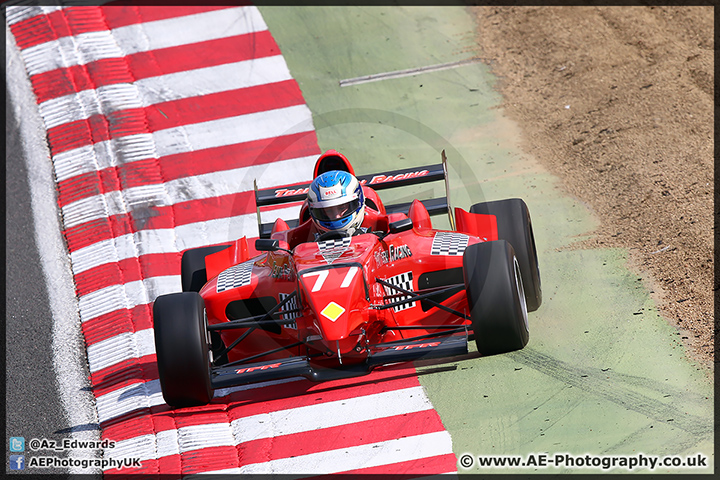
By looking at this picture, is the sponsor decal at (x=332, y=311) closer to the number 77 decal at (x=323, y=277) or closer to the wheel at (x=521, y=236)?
the number 77 decal at (x=323, y=277)

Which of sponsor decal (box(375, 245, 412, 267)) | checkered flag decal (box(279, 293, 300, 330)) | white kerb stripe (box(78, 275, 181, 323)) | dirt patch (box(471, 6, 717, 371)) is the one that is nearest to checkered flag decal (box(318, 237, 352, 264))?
sponsor decal (box(375, 245, 412, 267))

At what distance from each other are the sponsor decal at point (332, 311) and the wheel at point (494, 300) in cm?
98

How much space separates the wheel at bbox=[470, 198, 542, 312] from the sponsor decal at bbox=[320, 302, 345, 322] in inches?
74.0

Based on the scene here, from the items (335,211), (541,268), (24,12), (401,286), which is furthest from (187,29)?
(401,286)

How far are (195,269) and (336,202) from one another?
1.79 meters

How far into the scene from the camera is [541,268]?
8.23 metres

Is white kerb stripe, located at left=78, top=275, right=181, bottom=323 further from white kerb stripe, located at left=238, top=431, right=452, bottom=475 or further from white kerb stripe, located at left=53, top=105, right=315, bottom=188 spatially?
white kerb stripe, located at left=238, top=431, right=452, bottom=475

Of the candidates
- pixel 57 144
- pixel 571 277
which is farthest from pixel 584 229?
pixel 57 144

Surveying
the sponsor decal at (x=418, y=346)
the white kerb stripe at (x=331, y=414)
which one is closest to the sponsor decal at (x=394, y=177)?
the white kerb stripe at (x=331, y=414)

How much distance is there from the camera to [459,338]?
236 inches

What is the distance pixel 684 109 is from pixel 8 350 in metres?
8.28

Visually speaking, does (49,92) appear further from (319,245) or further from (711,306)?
(711,306)

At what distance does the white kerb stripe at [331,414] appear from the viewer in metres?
6.71

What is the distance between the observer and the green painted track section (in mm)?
6215
